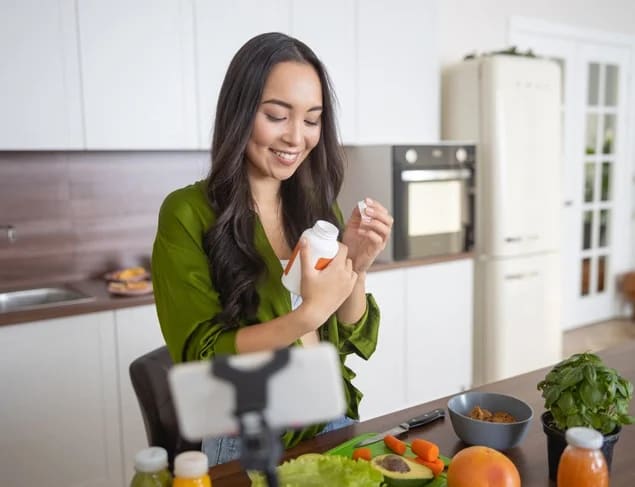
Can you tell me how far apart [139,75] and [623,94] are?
401 centimetres

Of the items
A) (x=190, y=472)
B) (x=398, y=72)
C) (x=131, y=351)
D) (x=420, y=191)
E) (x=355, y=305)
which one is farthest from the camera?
(x=398, y=72)

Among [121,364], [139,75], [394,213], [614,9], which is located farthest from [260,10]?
[614,9]

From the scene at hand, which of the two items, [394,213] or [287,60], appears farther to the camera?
[394,213]

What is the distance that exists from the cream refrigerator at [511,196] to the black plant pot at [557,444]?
8.15 ft

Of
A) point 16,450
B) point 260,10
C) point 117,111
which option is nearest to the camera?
point 16,450

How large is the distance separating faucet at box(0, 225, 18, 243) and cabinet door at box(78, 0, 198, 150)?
48 cm

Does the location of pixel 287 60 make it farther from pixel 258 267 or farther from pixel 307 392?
pixel 307 392

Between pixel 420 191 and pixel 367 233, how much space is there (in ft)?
6.55

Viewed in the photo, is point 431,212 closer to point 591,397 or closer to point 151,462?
point 591,397

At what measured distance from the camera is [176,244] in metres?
1.20

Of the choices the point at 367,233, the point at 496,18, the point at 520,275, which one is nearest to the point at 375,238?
the point at 367,233

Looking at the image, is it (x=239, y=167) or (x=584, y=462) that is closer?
(x=584, y=462)

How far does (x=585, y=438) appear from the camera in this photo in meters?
0.87

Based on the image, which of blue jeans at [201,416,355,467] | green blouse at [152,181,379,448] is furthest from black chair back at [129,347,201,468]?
green blouse at [152,181,379,448]
